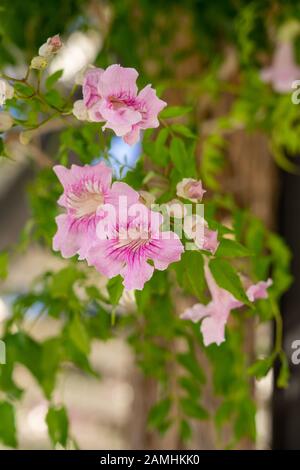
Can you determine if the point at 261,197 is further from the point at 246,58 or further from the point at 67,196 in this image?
the point at 67,196

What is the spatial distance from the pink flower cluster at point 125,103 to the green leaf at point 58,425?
423 mm

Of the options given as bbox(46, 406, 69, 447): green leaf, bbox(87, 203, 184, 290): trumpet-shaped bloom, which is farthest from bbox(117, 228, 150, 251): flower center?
bbox(46, 406, 69, 447): green leaf

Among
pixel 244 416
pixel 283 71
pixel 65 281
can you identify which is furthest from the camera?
pixel 283 71

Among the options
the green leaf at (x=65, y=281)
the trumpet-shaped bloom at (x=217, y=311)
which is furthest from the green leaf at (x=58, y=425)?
the trumpet-shaped bloom at (x=217, y=311)

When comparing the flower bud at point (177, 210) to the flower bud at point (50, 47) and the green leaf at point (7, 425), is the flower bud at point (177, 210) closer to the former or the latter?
the flower bud at point (50, 47)

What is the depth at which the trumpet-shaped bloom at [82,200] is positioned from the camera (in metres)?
0.57

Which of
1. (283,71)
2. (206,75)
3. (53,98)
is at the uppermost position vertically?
(206,75)

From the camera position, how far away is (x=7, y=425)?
2.77ft

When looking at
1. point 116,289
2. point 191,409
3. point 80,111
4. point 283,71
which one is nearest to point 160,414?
point 191,409

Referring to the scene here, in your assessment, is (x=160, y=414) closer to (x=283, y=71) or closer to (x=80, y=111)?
(x=80, y=111)

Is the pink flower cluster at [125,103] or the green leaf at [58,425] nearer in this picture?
the pink flower cluster at [125,103]

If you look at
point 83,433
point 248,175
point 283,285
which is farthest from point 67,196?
point 83,433

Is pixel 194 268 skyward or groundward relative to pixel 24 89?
groundward

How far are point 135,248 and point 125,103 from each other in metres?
0.12
